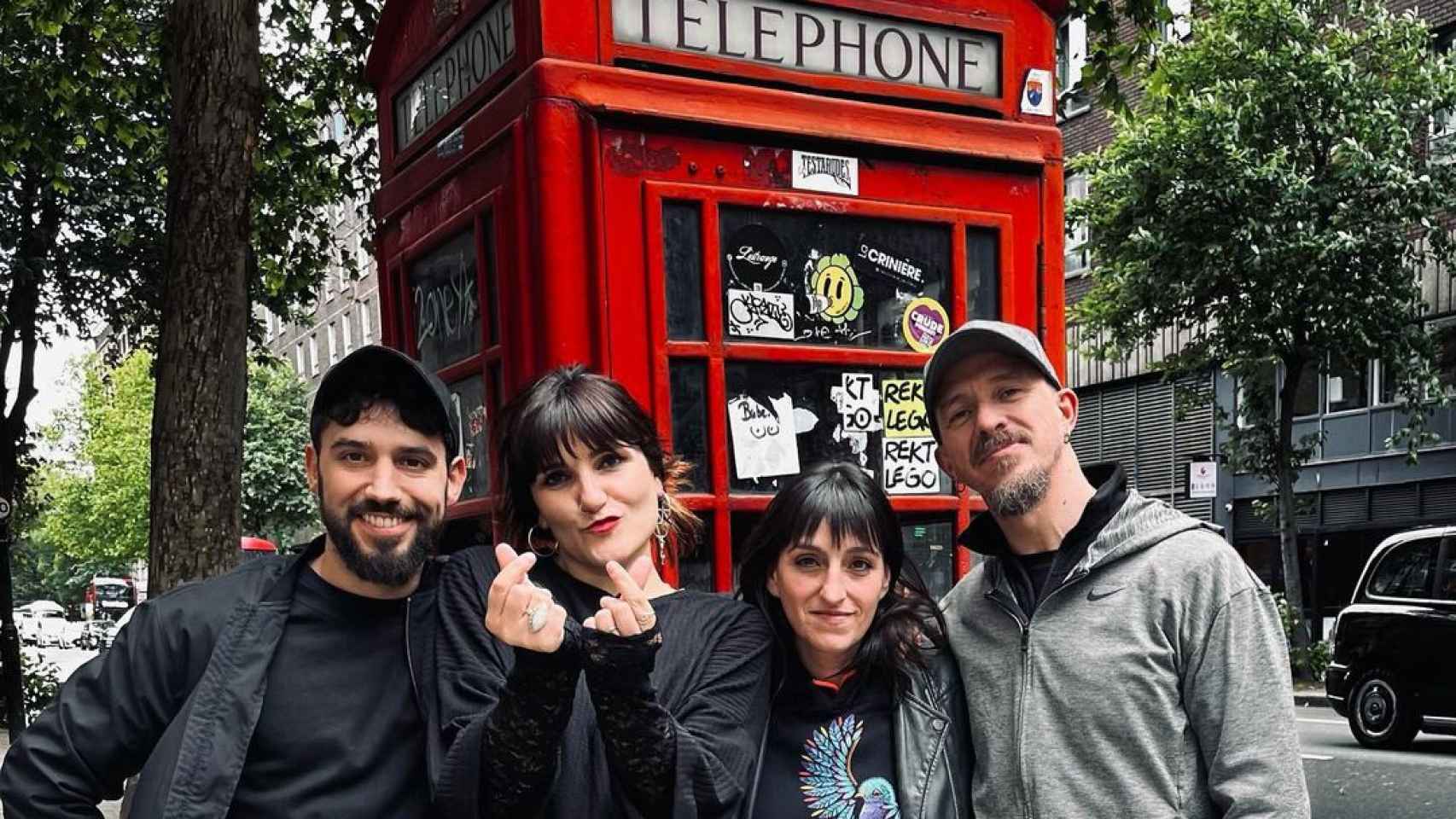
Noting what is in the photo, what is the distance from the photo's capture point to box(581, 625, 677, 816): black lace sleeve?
1838mm

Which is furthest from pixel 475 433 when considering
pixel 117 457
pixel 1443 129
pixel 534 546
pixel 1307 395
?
pixel 117 457

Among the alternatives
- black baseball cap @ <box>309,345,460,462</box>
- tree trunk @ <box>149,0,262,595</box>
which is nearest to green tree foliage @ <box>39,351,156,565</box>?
tree trunk @ <box>149,0,262,595</box>

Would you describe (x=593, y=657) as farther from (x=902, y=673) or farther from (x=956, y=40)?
(x=956, y=40)

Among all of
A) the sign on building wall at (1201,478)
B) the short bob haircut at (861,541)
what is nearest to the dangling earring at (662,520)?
the short bob haircut at (861,541)

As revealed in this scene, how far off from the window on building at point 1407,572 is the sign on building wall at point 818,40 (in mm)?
9111

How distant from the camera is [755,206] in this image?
10.3ft

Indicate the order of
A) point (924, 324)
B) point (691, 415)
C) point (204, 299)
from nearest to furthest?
point (691, 415) → point (924, 324) → point (204, 299)

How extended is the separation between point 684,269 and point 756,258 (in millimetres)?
188

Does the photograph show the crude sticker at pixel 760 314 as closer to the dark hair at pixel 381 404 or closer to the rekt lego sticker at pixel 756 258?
the rekt lego sticker at pixel 756 258

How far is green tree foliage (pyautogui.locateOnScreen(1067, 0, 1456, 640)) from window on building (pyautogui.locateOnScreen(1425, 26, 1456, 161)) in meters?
0.34

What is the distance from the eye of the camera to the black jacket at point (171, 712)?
6.79 ft

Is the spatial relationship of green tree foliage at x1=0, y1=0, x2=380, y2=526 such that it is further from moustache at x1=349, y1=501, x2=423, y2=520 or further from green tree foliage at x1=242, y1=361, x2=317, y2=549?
green tree foliage at x1=242, y1=361, x2=317, y2=549

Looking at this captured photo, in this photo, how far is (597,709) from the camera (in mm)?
1881

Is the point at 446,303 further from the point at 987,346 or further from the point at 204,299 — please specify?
the point at 987,346
